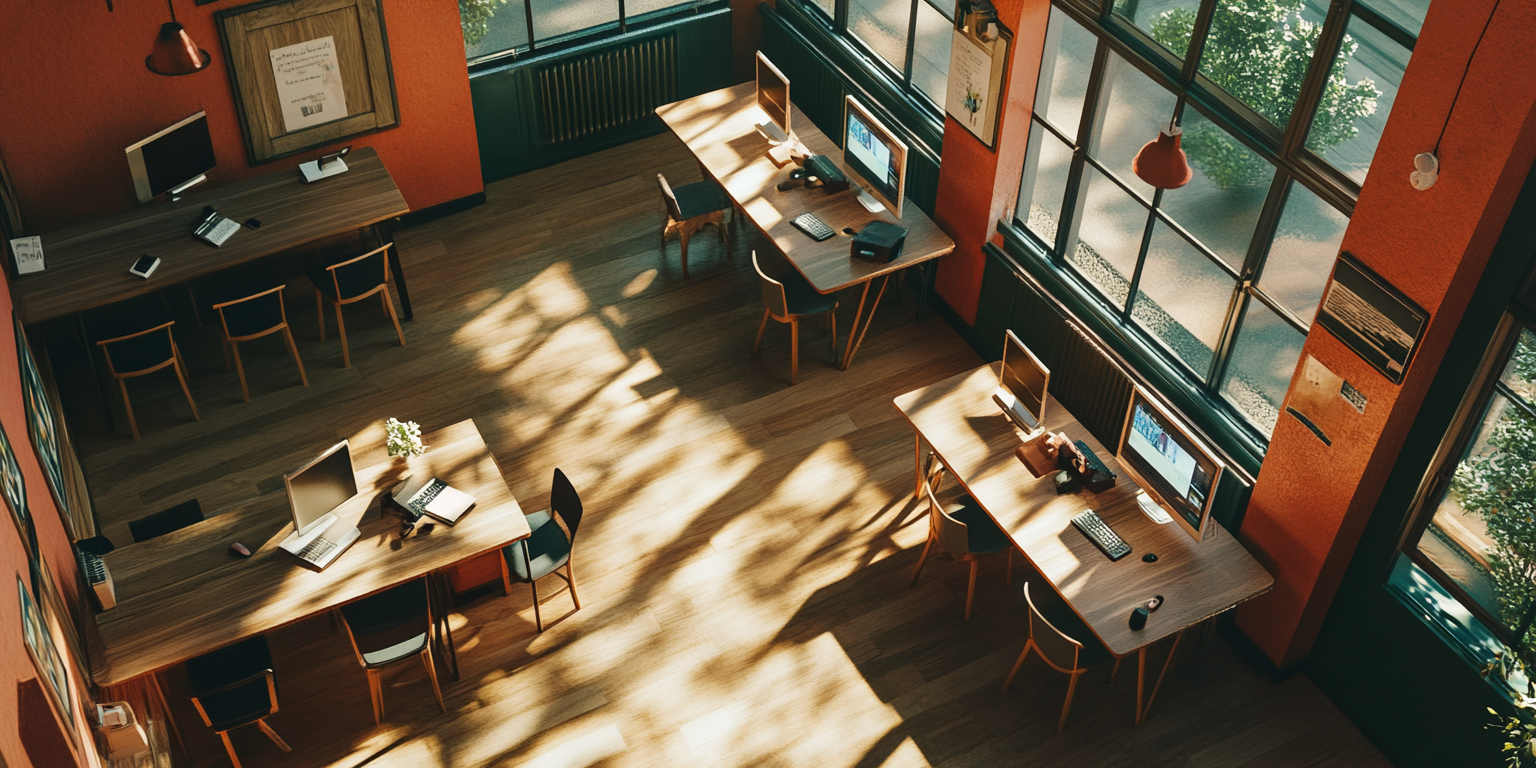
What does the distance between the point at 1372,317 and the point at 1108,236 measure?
1959mm

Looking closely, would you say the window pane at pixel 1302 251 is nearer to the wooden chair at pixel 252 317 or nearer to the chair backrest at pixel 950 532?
the chair backrest at pixel 950 532

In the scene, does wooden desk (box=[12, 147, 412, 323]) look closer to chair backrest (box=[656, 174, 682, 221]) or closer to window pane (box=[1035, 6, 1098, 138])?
chair backrest (box=[656, 174, 682, 221])

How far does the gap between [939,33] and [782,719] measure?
14.4ft

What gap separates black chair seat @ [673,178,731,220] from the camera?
8.70m

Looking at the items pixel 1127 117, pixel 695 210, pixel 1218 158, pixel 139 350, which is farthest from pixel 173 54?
pixel 1218 158

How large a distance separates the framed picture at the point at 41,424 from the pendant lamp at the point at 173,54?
61.8 inches

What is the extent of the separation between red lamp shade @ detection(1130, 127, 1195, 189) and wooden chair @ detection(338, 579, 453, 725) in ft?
12.7

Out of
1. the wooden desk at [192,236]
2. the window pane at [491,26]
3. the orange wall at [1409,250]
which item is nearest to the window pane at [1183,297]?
the orange wall at [1409,250]

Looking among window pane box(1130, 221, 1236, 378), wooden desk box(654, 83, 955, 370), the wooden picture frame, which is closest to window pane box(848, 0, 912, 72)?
→ wooden desk box(654, 83, 955, 370)

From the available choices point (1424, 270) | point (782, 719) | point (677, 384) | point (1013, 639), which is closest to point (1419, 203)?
point (1424, 270)

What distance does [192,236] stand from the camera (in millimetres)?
7715

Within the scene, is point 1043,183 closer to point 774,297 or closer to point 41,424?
point 774,297

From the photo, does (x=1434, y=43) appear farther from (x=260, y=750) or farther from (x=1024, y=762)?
(x=260, y=750)

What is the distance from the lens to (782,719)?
6.32 meters
